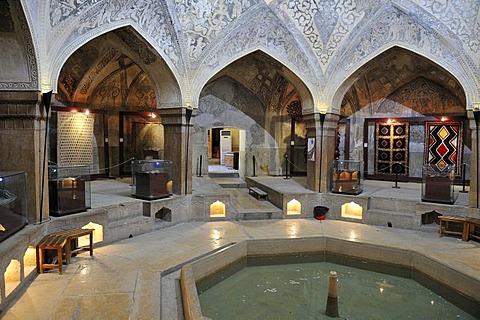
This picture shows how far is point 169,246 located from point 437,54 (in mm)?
7494

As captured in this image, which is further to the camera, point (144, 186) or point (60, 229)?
point (144, 186)

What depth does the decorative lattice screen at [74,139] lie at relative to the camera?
452 inches

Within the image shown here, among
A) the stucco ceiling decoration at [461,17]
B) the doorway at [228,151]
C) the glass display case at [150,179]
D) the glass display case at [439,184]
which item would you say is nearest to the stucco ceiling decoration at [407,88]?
the stucco ceiling decoration at [461,17]

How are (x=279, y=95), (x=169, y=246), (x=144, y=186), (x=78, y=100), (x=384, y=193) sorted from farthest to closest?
1. (x=279, y=95)
2. (x=78, y=100)
3. (x=384, y=193)
4. (x=144, y=186)
5. (x=169, y=246)

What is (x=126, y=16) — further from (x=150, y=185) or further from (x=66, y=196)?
(x=66, y=196)

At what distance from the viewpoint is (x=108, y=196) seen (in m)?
9.18

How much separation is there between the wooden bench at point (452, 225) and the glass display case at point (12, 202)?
26.9 feet

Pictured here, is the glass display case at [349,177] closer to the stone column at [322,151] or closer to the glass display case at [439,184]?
the stone column at [322,151]

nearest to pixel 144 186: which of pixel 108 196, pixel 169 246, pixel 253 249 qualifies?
pixel 108 196

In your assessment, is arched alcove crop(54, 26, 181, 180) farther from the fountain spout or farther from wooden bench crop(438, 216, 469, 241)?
wooden bench crop(438, 216, 469, 241)

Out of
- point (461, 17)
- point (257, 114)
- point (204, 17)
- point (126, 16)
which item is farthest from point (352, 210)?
point (126, 16)

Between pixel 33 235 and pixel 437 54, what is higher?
pixel 437 54

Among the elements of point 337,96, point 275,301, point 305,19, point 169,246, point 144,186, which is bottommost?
point 275,301

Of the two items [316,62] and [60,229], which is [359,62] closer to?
[316,62]
